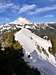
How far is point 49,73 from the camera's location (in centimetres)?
3047

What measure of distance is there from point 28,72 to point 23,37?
27.1 metres

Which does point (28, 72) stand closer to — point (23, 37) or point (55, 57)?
point (55, 57)

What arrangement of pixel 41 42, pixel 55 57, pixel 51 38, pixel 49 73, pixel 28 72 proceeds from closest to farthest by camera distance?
pixel 28 72 → pixel 49 73 → pixel 55 57 → pixel 41 42 → pixel 51 38

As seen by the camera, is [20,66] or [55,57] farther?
[55,57]

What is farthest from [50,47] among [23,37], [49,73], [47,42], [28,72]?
[28,72]

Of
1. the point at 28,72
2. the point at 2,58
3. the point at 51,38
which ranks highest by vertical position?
the point at 2,58

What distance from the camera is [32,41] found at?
4762 cm

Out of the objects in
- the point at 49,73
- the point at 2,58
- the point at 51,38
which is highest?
the point at 2,58

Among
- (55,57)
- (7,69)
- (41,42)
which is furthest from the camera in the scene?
(41,42)

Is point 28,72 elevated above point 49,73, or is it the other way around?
point 28,72

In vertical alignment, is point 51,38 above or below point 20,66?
below

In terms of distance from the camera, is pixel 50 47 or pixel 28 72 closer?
pixel 28 72

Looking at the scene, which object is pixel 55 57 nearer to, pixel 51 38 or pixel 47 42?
pixel 47 42

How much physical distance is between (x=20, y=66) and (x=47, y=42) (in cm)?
2947
